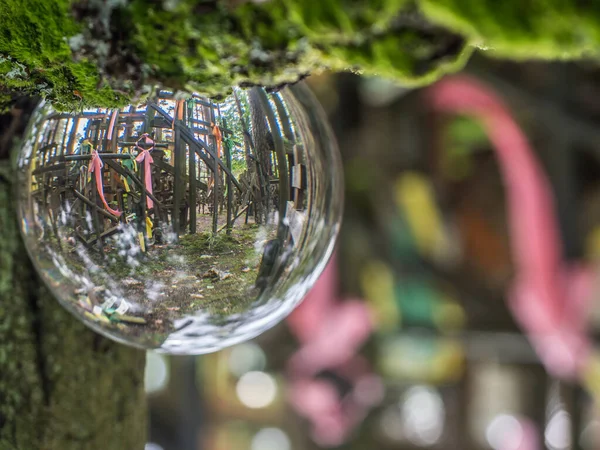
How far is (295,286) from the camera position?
0.65 m

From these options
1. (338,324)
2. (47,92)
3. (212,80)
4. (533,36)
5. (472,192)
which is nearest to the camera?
(533,36)

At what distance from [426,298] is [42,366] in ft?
8.55

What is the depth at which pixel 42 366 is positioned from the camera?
810mm

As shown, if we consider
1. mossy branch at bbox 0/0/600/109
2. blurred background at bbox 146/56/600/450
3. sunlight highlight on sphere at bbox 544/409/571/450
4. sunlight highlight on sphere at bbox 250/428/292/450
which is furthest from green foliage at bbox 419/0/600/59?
sunlight highlight on sphere at bbox 250/428/292/450

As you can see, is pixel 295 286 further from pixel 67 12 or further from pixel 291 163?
pixel 67 12

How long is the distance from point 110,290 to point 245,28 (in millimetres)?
349

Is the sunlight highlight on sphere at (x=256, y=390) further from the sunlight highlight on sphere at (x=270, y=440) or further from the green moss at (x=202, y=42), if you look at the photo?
the green moss at (x=202, y=42)

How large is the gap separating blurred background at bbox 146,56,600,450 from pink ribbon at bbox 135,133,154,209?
224 centimetres

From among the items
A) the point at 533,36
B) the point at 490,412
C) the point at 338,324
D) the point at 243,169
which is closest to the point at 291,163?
the point at 243,169

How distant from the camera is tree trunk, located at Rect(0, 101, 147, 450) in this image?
790mm

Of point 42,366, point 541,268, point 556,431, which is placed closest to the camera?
point 42,366

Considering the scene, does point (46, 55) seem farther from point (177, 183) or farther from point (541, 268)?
point (541, 268)

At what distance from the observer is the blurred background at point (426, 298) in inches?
113

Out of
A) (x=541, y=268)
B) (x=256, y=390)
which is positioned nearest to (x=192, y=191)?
(x=541, y=268)
